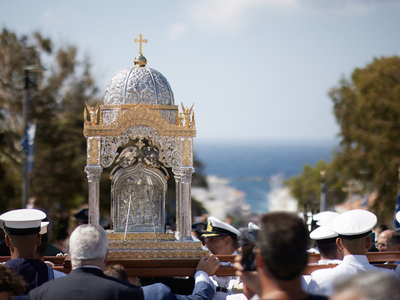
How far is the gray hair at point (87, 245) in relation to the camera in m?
3.26

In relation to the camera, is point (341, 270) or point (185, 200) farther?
point (185, 200)

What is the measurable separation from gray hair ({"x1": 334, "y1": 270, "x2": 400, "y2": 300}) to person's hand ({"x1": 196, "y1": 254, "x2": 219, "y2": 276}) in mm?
2857

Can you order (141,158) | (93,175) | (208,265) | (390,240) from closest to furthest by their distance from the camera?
1. (208,265)
2. (93,175)
3. (141,158)
4. (390,240)

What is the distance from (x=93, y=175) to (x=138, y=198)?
0.79 meters

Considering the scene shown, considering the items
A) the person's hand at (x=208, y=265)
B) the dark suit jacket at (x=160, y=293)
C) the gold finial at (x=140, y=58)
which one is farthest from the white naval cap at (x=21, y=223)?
the gold finial at (x=140, y=58)

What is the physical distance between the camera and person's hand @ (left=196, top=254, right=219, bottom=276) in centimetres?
471

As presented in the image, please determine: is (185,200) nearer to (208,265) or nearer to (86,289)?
(208,265)

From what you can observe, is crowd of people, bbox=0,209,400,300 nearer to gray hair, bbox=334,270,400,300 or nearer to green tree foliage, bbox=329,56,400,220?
gray hair, bbox=334,270,400,300

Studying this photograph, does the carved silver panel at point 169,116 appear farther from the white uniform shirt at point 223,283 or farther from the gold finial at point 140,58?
the white uniform shirt at point 223,283

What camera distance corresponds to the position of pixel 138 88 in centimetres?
583

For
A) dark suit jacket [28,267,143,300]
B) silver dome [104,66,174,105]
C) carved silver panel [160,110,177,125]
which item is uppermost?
silver dome [104,66,174,105]

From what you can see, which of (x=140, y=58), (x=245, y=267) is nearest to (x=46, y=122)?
(x=140, y=58)

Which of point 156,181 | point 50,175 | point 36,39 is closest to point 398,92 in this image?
point 50,175

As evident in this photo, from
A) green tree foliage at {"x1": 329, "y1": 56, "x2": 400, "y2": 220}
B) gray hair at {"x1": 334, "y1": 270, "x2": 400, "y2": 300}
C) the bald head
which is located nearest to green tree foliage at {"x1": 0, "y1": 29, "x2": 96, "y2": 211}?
green tree foliage at {"x1": 329, "y1": 56, "x2": 400, "y2": 220}
